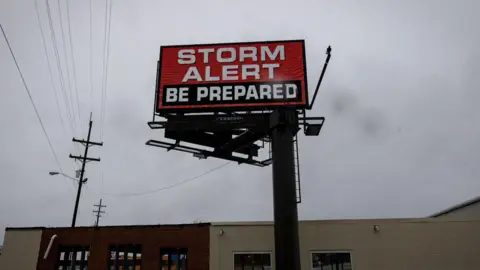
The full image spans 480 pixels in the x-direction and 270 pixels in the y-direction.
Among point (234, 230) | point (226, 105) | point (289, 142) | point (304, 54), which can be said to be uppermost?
point (304, 54)

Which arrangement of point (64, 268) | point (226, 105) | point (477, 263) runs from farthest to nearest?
point (64, 268) < point (226, 105) < point (477, 263)

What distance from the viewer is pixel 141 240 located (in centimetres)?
1627

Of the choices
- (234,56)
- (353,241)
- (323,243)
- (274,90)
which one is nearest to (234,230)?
(323,243)

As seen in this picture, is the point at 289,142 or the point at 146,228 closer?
the point at 289,142

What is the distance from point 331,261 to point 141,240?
7339 mm

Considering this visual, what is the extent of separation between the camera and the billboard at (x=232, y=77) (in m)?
15.7

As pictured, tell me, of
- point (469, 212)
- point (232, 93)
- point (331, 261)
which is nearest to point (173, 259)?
point (331, 261)

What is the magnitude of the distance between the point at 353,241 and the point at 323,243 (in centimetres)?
110

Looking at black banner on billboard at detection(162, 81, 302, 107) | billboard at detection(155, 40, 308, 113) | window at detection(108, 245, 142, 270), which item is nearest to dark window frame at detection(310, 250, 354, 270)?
billboard at detection(155, 40, 308, 113)

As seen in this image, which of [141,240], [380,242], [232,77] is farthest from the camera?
[141,240]

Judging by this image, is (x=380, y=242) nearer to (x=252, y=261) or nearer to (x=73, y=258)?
(x=252, y=261)

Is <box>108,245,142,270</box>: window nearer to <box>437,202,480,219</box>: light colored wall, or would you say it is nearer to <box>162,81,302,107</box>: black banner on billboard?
<box>162,81,302,107</box>: black banner on billboard

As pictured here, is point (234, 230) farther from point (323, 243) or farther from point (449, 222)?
point (449, 222)

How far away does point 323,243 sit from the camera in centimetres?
1530
